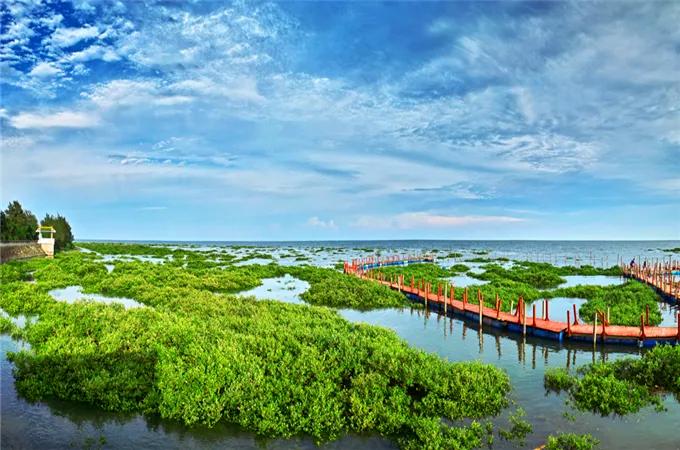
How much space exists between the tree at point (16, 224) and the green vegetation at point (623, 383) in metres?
83.4

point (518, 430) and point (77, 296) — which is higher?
point (77, 296)

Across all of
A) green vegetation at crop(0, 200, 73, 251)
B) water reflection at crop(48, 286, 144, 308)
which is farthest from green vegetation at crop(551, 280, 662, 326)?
green vegetation at crop(0, 200, 73, 251)

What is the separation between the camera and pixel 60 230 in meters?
99.8

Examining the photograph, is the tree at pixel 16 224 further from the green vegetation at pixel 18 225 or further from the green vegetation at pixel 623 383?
the green vegetation at pixel 623 383

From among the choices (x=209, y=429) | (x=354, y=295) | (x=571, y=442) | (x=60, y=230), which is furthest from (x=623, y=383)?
(x=60, y=230)

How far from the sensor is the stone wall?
199 ft

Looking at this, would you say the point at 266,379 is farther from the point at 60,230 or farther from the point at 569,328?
the point at 60,230

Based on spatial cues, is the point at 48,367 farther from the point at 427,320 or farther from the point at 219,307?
the point at 427,320

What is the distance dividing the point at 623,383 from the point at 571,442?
Answer: 601cm

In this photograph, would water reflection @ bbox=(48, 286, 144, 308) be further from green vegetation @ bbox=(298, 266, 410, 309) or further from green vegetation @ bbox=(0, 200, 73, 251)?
green vegetation @ bbox=(0, 200, 73, 251)

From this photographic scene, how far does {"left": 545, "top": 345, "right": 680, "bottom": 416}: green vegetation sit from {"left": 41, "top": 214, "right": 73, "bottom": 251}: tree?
101m

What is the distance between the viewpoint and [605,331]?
2677cm

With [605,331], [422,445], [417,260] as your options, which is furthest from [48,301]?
[417,260]

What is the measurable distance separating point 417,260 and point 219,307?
79.7 metres
